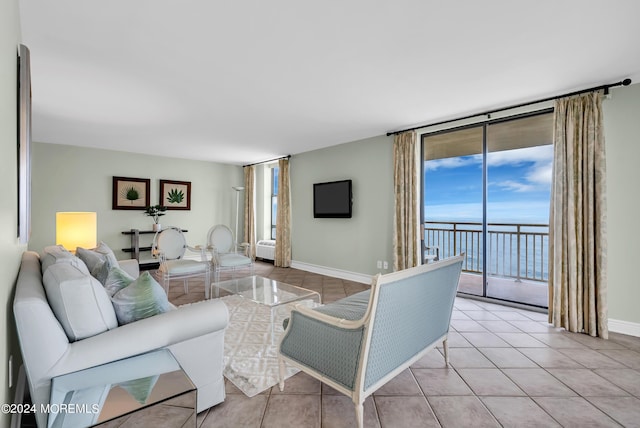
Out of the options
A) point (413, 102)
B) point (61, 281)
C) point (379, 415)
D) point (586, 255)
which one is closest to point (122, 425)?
point (61, 281)

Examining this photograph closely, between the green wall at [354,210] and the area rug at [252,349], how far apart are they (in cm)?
180

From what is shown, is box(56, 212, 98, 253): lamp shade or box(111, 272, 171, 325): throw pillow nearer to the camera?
box(111, 272, 171, 325): throw pillow

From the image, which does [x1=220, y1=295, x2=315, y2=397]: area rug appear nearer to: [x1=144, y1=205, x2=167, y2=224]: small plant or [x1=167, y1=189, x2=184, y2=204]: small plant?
[x1=144, y1=205, x2=167, y2=224]: small plant

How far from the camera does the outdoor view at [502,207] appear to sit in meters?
4.29

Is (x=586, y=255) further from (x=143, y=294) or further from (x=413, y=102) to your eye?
(x=143, y=294)

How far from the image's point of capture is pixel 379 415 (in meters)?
1.73

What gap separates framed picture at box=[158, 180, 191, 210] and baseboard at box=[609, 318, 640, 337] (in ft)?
23.4

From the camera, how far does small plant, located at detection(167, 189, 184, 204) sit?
6.42m

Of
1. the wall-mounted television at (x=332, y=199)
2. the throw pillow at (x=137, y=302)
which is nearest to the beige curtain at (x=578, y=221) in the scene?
the wall-mounted television at (x=332, y=199)

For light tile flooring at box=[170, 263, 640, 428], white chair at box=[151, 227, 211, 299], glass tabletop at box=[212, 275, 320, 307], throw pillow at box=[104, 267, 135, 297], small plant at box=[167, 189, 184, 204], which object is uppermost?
small plant at box=[167, 189, 184, 204]

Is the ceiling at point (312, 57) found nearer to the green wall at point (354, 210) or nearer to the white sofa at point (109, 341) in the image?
the green wall at point (354, 210)

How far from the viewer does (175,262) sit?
404cm

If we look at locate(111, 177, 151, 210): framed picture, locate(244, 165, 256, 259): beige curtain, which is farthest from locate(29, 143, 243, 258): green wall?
locate(244, 165, 256, 259): beige curtain

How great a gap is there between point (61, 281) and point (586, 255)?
4147mm
